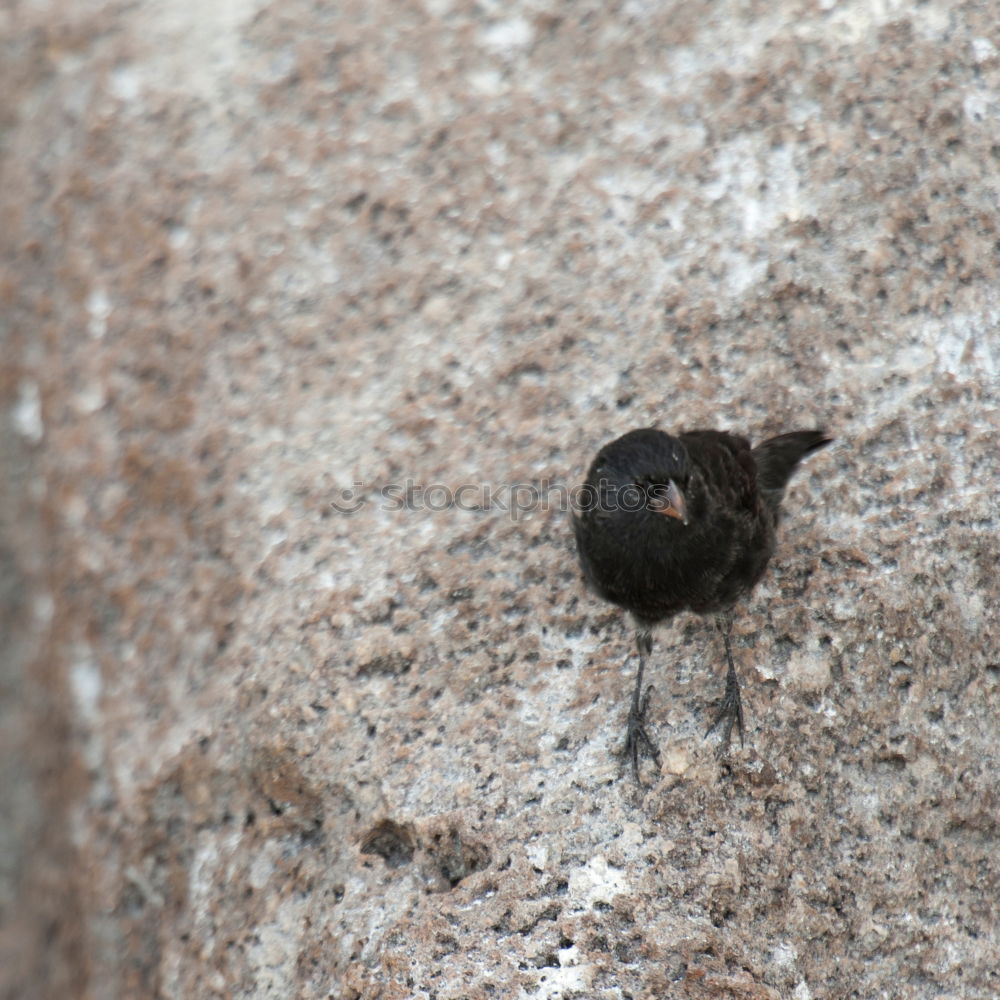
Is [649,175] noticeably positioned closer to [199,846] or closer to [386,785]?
[386,785]

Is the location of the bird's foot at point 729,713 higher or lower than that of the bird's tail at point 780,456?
lower

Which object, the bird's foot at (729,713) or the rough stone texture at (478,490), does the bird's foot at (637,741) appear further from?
the bird's foot at (729,713)

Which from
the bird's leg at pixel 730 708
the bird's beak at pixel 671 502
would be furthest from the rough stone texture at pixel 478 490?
the bird's beak at pixel 671 502

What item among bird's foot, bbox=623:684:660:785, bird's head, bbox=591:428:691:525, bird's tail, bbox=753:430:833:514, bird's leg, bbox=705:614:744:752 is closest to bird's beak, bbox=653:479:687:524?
bird's head, bbox=591:428:691:525

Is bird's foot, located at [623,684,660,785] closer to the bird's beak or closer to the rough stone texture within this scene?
the rough stone texture

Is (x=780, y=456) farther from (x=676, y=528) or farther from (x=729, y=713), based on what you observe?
(x=729, y=713)

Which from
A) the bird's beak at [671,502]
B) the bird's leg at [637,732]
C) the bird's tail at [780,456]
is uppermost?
the bird's beak at [671,502]

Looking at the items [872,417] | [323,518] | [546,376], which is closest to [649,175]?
[546,376]
